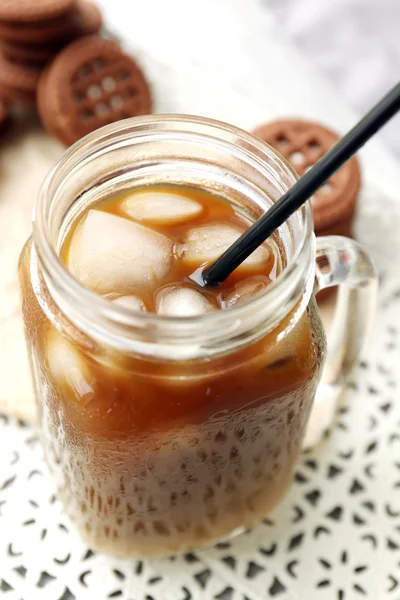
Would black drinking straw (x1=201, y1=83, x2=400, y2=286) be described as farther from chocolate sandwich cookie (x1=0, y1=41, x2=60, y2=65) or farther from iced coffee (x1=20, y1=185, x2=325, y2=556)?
chocolate sandwich cookie (x1=0, y1=41, x2=60, y2=65)

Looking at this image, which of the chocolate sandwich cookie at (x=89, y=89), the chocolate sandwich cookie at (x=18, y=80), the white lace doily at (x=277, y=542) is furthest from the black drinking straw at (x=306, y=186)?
the chocolate sandwich cookie at (x=18, y=80)

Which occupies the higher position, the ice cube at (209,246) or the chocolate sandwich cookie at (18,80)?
the ice cube at (209,246)

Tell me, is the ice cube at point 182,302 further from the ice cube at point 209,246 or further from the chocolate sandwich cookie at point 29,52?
the chocolate sandwich cookie at point 29,52

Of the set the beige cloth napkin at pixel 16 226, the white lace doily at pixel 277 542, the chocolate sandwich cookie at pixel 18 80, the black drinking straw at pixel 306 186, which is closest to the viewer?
the black drinking straw at pixel 306 186

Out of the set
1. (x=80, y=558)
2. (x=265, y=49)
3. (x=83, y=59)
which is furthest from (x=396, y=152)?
(x=80, y=558)

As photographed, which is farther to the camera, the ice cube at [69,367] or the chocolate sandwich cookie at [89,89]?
the chocolate sandwich cookie at [89,89]

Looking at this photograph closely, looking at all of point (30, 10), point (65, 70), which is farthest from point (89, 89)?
point (30, 10)

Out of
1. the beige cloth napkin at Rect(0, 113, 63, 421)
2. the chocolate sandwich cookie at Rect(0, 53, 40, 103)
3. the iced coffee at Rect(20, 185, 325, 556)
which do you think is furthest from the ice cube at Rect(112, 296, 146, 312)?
the chocolate sandwich cookie at Rect(0, 53, 40, 103)
